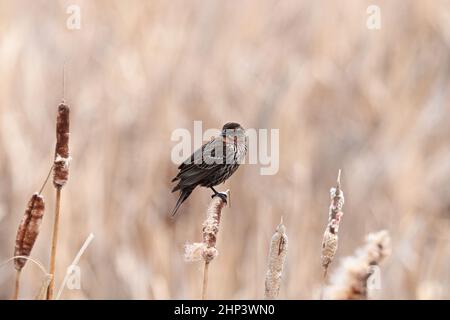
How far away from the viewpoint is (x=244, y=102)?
2.52m

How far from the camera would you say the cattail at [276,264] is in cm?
91

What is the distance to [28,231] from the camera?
0.88 m

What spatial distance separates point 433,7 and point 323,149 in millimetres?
666

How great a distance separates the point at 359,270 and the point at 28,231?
369 millimetres

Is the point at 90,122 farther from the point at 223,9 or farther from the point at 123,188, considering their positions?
the point at 223,9

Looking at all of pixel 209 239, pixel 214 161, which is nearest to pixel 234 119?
pixel 214 161

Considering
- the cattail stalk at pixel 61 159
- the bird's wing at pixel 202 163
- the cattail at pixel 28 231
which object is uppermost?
the bird's wing at pixel 202 163

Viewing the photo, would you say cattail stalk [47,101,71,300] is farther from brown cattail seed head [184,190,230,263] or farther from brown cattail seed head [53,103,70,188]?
brown cattail seed head [184,190,230,263]

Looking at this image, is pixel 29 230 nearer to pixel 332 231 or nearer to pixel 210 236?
pixel 210 236

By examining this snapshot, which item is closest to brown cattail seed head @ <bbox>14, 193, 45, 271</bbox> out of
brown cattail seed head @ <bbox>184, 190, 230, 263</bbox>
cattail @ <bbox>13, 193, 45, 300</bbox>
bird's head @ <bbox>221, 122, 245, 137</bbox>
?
cattail @ <bbox>13, 193, 45, 300</bbox>

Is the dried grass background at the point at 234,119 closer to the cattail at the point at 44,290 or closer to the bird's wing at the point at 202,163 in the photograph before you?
the bird's wing at the point at 202,163

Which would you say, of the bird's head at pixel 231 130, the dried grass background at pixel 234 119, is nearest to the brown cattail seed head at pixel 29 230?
the bird's head at pixel 231 130

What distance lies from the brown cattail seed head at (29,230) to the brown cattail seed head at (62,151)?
0.13ft

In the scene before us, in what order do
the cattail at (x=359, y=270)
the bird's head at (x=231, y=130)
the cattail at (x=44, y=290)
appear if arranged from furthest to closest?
the bird's head at (x=231, y=130), the cattail at (x=44, y=290), the cattail at (x=359, y=270)
